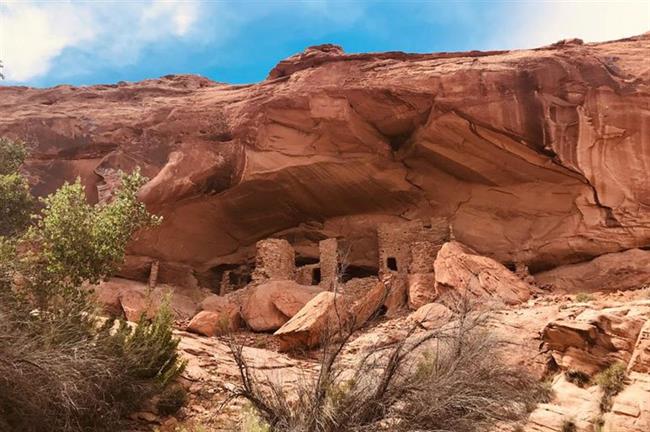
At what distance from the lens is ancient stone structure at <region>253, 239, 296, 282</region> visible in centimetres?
1652

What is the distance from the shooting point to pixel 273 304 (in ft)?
47.6

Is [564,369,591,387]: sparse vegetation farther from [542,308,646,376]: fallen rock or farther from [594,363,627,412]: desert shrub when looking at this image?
[594,363,627,412]: desert shrub

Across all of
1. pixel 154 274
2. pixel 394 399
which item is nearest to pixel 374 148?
pixel 154 274

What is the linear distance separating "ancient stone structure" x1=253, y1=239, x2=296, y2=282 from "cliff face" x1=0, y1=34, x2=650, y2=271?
1.31m

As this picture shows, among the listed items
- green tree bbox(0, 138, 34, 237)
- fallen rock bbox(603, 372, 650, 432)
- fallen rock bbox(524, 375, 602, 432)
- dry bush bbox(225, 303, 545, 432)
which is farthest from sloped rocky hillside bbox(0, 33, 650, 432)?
dry bush bbox(225, 303, 545, 432)

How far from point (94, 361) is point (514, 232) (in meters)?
11.3

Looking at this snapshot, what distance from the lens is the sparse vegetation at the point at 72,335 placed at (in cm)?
727

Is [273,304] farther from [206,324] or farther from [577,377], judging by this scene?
[577,377]

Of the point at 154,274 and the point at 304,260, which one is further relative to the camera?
the point at 304,260

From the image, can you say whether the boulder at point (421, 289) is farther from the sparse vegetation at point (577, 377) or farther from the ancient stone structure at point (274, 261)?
the sparse vegetation at point (577, 377)

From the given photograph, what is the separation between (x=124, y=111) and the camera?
57.4ft

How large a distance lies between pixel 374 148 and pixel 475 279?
4.49m

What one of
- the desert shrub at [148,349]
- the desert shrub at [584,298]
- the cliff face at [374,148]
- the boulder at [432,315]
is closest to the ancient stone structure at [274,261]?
the cliff face at [374,148]

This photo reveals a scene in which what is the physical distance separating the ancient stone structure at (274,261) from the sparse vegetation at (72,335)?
483 centimetres
